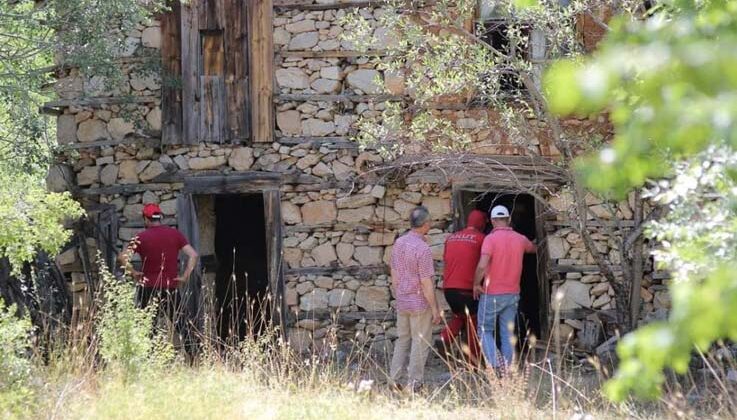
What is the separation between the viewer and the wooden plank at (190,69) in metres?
11.0

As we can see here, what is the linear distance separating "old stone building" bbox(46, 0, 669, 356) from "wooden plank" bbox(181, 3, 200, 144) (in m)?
0.01

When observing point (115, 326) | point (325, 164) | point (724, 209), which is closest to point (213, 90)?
point (325, 164)

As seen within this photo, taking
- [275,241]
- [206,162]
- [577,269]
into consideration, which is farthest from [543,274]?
[206,162]

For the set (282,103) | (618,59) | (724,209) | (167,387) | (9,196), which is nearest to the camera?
(618,59)

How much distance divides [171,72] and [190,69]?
20cm

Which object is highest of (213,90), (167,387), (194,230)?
(213,90)

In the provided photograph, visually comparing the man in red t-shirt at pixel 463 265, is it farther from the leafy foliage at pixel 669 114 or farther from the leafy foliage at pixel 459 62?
the leafy foliage at pixel 669 114

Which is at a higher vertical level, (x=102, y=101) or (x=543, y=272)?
(x=102, y=101)

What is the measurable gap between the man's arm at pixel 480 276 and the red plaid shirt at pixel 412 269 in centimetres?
52

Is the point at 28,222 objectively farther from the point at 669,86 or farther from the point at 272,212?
the point at 669,86

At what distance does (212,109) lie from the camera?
435 inches

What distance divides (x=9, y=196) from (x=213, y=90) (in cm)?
A: 388

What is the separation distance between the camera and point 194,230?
1106 centimetres

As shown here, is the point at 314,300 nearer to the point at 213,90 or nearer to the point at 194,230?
the point at 194,230
